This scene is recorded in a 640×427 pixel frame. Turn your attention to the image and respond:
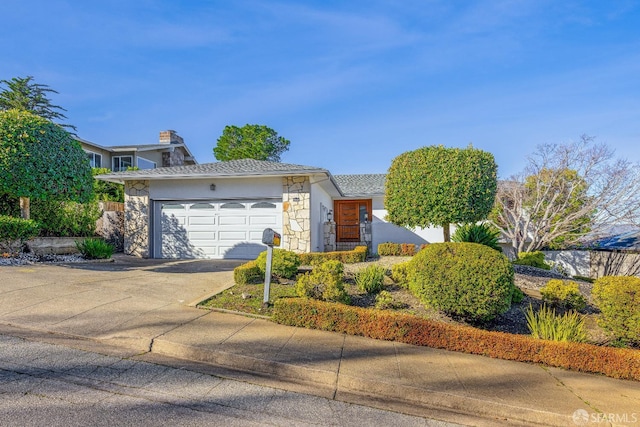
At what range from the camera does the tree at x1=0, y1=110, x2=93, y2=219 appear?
8836 mm

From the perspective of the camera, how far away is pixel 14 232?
31.0ft

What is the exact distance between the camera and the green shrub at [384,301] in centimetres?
655

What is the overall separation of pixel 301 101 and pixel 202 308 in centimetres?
1093

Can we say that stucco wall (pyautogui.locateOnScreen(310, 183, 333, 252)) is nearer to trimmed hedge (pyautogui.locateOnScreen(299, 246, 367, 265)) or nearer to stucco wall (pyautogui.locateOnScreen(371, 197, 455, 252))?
trimmed hedge (pyautogui.locateOnScreen(299, 246, 367, 265))

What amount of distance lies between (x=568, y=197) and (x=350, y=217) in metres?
9.43

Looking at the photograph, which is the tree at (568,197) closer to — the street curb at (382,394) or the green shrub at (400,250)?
the green shrub at (400,250)

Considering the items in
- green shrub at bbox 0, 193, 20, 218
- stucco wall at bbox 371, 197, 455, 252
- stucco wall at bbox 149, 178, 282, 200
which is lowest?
stucco wall at bbox 371, 197, 455, 252

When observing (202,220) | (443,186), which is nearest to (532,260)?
(443,186)

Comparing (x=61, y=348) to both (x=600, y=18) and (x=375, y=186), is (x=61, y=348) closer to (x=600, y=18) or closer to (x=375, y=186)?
(x=600, y=18)

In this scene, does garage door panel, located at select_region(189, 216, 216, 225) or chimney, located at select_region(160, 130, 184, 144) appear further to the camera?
chimney, located at select_region(160, 130, 184, 144)

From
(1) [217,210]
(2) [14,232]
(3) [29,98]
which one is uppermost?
(3) [29,98]

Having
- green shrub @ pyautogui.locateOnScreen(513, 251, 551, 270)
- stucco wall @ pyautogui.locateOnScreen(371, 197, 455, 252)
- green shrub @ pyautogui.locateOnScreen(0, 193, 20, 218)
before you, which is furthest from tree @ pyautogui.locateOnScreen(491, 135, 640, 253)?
green shrub @ pyautogui.locateOnScreen(0, 193, 20, 218)

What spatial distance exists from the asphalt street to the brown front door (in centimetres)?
1515

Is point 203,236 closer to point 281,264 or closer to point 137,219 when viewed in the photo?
point 137,219
